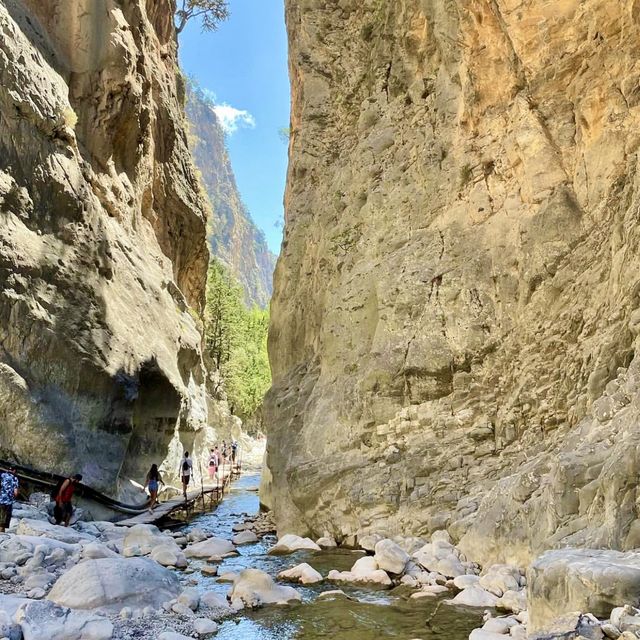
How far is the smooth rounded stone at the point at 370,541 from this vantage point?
38.7ft

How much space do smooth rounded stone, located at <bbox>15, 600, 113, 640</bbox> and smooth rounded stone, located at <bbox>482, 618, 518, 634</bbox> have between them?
13.4 ft

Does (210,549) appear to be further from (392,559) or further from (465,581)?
(465,581)

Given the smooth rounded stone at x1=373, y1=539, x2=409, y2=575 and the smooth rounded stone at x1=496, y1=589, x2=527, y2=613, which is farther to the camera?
the smooth rounded stone at x1=373, y1=539, x2=409, y2=575

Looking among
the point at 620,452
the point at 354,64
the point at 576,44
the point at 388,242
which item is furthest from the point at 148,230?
the point at 620,452

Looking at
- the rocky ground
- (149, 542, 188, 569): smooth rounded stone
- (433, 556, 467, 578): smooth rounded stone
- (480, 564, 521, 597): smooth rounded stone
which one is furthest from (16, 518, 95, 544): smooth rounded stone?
(480, 564, 521, 597): smooth rounded stone

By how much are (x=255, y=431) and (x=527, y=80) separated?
49845 mm

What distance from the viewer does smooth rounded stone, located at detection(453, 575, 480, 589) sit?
8678mm

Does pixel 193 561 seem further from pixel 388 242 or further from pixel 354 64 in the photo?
pixel 354 64

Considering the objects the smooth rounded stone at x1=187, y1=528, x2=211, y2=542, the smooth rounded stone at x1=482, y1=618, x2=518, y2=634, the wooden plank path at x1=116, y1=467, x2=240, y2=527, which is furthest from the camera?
the wooden plank path at x1=116, y1=467, x2=240, y2=527

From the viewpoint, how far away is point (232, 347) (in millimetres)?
46094

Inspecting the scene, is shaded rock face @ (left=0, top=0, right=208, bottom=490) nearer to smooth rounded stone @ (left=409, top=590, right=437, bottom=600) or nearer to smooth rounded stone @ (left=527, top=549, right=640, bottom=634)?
smooth rounded stone @ (left=409, top=590, right=437, bottom=600)

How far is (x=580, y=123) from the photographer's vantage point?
11.8 meters

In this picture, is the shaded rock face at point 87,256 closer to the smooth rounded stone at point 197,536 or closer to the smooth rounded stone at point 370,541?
the smooth rounded stone at point 197,536

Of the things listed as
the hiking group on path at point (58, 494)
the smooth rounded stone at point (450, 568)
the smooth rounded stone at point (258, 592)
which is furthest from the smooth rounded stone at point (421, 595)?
the hiking group on path at point (58, 494)
